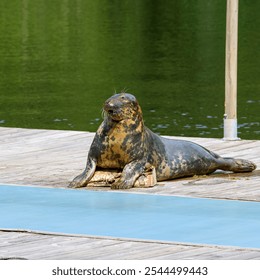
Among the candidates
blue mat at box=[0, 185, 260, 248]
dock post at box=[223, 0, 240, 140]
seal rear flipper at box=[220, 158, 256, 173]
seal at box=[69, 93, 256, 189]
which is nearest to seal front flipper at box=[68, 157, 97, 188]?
seal at box=[69, 93, 256, 189]

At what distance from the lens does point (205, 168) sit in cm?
1366

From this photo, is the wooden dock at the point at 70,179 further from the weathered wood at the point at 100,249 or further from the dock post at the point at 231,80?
the dock post at the point at 231,80

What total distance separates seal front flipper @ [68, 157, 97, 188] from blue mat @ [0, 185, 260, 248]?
0.14 meters

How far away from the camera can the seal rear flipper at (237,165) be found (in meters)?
13.8

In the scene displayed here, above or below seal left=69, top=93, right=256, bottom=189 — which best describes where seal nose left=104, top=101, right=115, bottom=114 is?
above

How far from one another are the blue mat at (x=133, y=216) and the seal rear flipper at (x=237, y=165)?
1.36 m

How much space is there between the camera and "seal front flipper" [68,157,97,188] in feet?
43.0

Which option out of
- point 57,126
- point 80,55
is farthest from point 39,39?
point 57,126

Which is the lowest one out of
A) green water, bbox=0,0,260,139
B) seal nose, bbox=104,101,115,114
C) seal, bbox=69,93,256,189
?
green water, bbox=0,0,260,139

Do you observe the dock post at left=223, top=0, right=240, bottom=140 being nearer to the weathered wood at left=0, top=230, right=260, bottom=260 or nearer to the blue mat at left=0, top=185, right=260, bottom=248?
the blue mat at left=0, top=185, right=260, bottom=248

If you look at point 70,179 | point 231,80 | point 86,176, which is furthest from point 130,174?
point 231,80

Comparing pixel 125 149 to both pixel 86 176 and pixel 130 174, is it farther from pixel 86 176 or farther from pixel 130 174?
pixel 86 176
